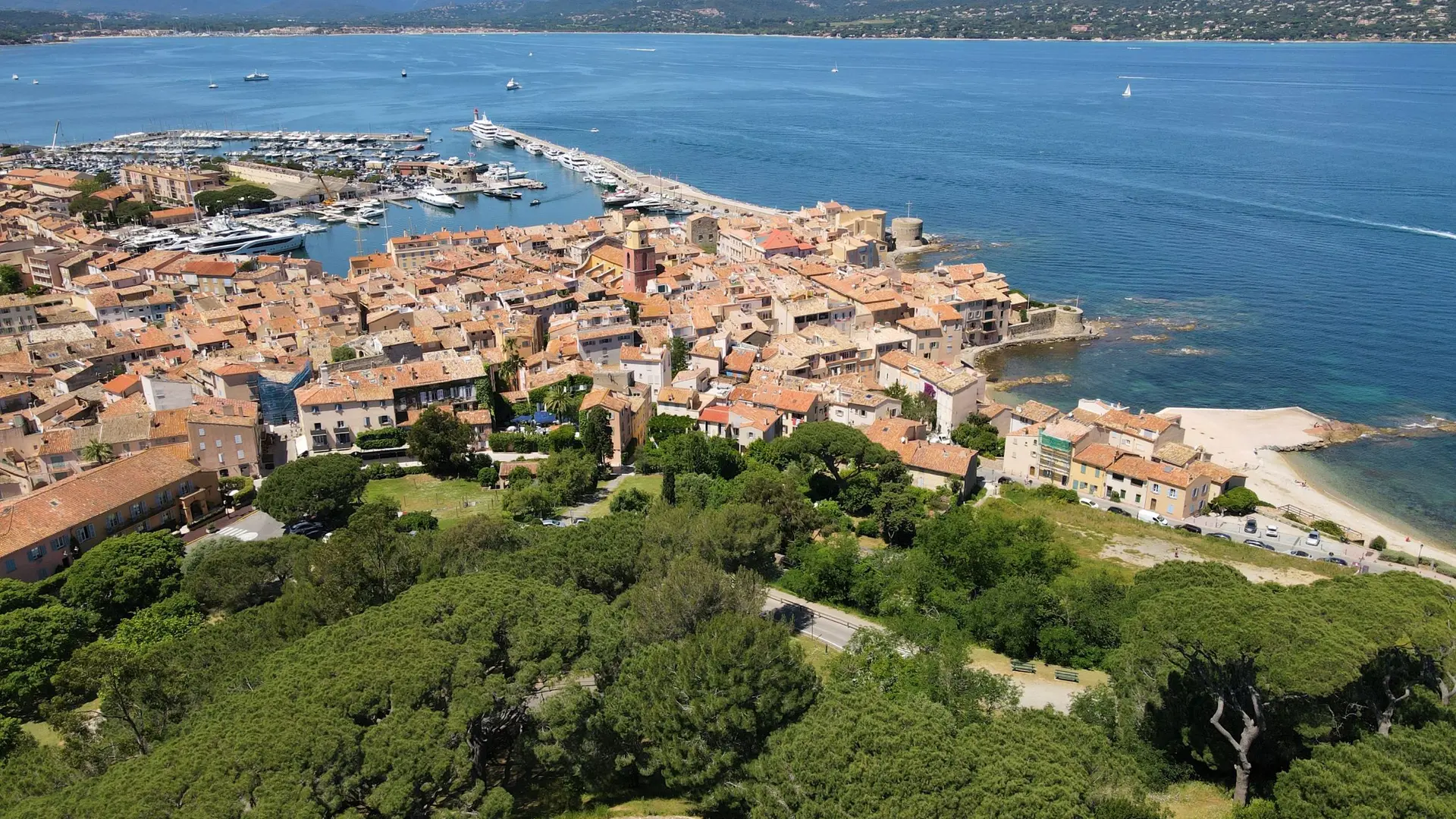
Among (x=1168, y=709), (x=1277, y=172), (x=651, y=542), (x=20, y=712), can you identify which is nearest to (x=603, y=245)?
(x=651, y=542)

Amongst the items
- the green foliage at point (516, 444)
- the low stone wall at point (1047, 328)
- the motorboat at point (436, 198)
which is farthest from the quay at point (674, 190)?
the green foliage at point (516, 444)

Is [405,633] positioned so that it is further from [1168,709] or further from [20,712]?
[1168,709]

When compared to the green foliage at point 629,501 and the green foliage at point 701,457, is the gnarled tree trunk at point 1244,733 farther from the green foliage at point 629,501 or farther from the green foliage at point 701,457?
the green foliage at point 701,457

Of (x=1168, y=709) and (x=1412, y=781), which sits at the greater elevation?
(x=1412, y=781)

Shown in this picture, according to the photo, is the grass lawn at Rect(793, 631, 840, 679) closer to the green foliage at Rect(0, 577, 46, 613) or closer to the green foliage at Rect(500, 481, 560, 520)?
the green foliage at Rect(500, 481, 560, 520)

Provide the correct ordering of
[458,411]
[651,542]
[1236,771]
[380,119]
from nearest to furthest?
[1236,771]
[651,542]
[458,411]
[380,119]

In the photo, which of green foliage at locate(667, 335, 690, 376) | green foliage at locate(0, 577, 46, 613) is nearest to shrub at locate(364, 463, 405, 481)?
green foliage at locate(0, 577, 46, 613)
